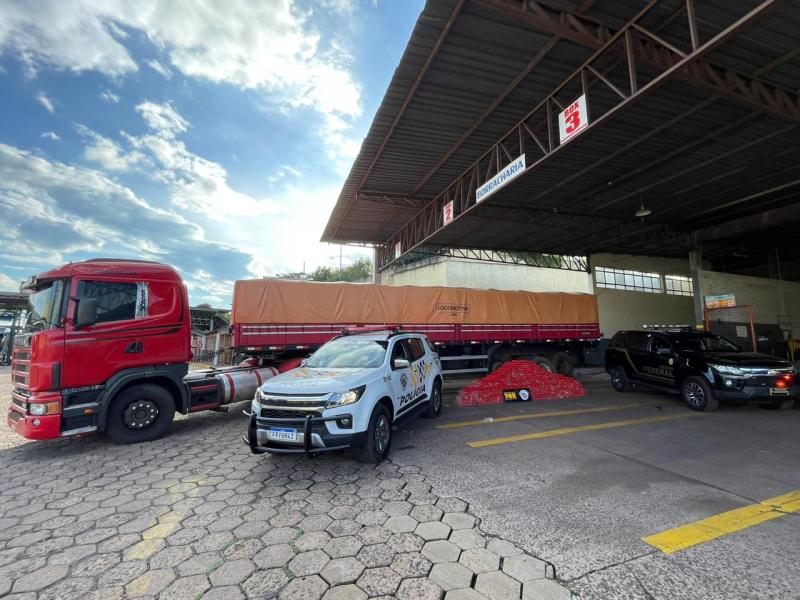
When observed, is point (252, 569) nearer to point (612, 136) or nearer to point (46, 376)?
point (46, 376)

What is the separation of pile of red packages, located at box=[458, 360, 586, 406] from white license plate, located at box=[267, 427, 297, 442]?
4.88m

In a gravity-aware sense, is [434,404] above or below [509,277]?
below

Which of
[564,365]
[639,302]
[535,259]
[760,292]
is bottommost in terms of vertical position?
[564,365]

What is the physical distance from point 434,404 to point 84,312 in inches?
220

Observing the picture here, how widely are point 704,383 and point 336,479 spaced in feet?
25.0

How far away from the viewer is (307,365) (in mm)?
5629

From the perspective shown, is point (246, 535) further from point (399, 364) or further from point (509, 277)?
point (509, 277)

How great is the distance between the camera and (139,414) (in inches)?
222

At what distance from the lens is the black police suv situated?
7.04 metres

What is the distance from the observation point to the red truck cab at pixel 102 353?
4.90 m

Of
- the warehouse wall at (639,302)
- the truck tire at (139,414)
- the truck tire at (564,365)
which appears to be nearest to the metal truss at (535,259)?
the warehouse wall at (639,302)

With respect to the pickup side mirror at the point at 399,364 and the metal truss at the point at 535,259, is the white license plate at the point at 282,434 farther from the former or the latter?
the metal truss at the point at 535,259

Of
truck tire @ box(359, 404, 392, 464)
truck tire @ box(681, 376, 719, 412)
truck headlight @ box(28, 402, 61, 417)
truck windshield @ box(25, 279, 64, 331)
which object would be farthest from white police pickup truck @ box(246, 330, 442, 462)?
truck tire @ box(681, 376, 719, 412)

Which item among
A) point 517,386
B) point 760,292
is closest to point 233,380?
point 517,386
